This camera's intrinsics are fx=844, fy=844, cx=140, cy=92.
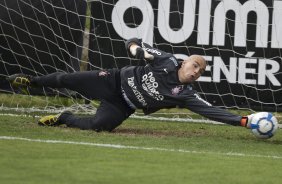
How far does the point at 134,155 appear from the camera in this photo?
7684 mm

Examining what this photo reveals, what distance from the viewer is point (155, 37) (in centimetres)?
1205

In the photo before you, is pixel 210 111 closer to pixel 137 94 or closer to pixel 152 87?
pixel 152 87

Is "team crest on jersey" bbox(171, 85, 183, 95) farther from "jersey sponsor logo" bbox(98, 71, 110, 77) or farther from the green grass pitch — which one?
"jersey sponsor logo" bbox(98, 71, 110, 77)

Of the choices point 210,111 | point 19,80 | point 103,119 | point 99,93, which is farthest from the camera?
point 19,80

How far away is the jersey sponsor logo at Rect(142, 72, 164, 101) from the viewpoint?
9.45 metres

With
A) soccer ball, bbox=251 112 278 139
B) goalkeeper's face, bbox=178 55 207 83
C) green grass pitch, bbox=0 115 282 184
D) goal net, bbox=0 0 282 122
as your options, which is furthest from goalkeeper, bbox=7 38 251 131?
goal net, bbox=0 0 282 122

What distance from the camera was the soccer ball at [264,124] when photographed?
9.25 m

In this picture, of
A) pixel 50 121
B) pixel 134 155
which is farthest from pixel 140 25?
pixel 134 155

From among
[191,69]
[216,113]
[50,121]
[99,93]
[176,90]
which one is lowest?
[50,121]

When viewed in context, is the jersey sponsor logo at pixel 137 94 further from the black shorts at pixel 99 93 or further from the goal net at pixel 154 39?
the goal net at pixel 154 39

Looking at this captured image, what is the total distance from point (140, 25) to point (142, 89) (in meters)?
2.73

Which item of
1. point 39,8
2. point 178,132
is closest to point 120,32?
point 39,8

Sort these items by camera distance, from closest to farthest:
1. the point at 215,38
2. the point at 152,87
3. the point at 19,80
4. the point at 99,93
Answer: the point at 152,87
the point at 99,93
the point at 19,80
the point at 215,38

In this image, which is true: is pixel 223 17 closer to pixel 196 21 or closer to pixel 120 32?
pixel 196 21
